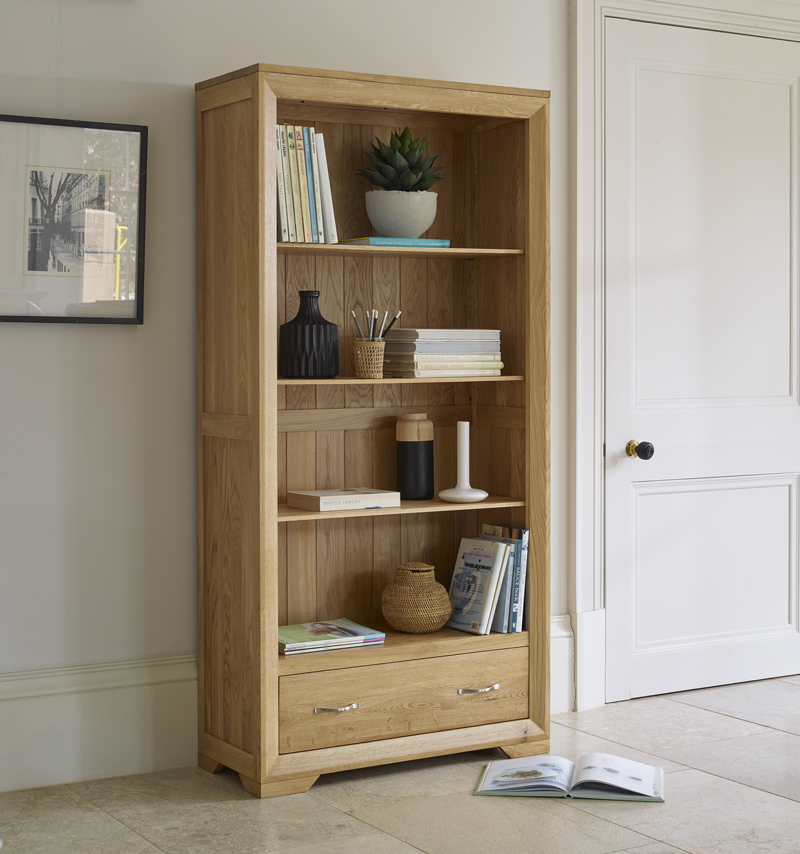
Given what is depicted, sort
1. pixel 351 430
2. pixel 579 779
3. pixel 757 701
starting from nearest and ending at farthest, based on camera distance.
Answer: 1. pixel 579 779
2. pixel 351 430
3. pixel 757 701

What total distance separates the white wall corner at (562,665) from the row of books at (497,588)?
1.46 feet

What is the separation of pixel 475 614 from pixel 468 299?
99cm

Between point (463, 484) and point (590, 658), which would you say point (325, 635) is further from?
point (590, 658)

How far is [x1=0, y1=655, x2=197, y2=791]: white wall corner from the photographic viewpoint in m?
2.79

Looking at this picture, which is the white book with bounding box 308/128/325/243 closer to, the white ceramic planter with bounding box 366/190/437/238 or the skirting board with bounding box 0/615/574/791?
the white ceramic planter with bounding box 366/190/437/238

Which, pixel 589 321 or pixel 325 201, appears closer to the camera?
pixel 325 201

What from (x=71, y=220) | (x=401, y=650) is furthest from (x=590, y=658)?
(x=71, y=220)

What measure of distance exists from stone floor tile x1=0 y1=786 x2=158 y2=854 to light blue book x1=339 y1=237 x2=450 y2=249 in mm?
1592

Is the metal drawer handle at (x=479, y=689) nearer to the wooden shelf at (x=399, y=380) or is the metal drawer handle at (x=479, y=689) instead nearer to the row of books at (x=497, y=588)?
the row of books at (x=497, y=588)

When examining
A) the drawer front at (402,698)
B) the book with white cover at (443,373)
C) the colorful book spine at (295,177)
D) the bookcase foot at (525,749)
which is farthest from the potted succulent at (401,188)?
the bookcase foot at (525,749)

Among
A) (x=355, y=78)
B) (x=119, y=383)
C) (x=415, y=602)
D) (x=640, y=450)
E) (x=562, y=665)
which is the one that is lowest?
(x=562, y=665)

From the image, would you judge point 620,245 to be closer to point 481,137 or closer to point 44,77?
point 481,137

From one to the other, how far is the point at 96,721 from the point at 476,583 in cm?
113

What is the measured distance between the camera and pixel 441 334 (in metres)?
2.98
